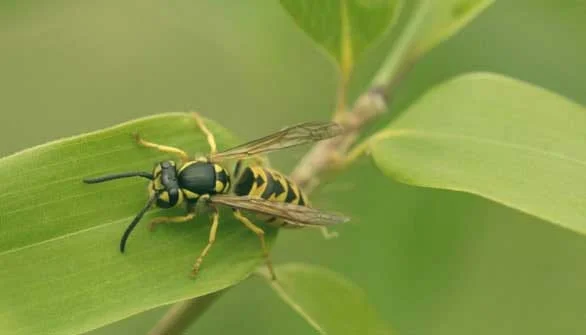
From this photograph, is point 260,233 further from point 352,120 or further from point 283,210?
point 352,120

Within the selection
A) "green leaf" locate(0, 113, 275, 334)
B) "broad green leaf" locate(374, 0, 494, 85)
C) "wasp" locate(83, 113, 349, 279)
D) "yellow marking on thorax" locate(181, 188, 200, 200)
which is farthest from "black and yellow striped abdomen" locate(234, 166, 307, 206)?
"broad green leaf" locate(374, 0, 494, 85)

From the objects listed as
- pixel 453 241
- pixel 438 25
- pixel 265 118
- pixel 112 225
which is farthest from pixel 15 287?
pixel 265 118

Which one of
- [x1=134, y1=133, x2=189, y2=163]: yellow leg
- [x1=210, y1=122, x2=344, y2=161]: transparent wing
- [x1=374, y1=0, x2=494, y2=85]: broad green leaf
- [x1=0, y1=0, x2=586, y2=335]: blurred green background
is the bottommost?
[x1=0, y1=0, x2=586, y2=335]: blurred green background

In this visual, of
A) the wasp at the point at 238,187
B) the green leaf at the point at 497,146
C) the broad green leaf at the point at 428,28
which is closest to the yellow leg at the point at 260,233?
the wasp at the point at 238,187

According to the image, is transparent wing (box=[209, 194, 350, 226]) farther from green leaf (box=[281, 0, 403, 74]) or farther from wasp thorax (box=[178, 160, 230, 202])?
green leaf (box=[281, 0, 403, 74])

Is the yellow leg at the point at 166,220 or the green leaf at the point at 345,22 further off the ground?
the green leaf at the point at 345,22

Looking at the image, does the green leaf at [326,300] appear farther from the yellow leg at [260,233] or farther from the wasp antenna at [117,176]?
the wasp antenna at [117,176]

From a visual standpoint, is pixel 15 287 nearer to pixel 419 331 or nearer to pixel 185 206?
pixel 185 206
